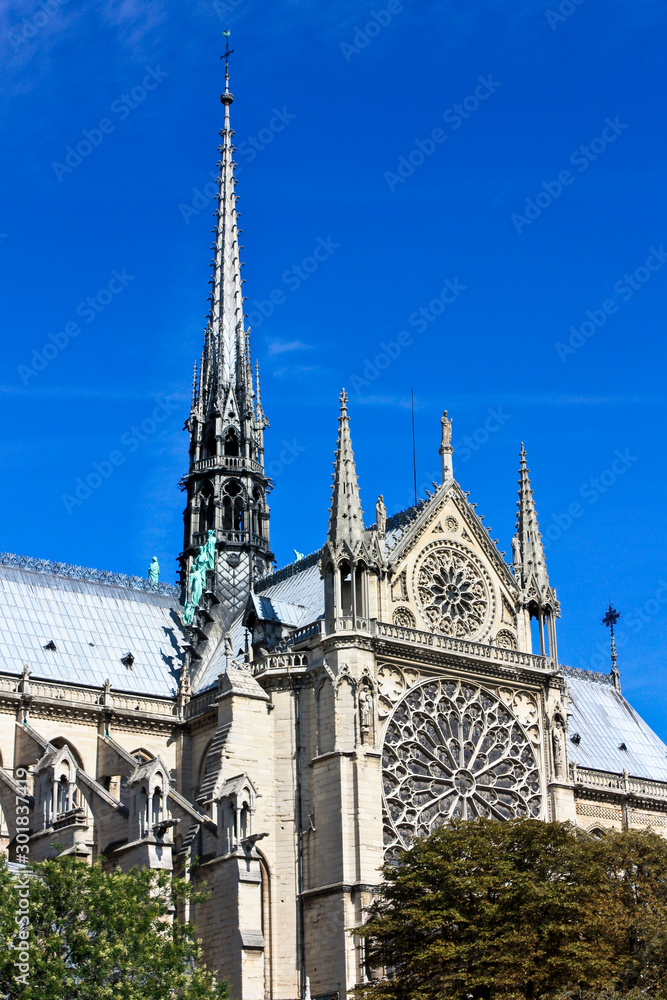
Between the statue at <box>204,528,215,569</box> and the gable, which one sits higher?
the statue at <box>204,528,215,569</box>

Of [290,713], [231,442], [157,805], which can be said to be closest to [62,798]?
[157,805]

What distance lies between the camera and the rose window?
5562 cm

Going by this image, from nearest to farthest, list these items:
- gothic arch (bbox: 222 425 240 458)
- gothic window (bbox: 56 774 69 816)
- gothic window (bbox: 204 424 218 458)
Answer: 1. gothic window (bbox: 56 774 69 816)
2. gothic arch (bbox: 222 425 240 458)
3. gothic window (bbox: 204 424 218 458)

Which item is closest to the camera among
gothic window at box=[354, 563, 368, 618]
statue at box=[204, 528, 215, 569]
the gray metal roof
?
gothic window at box=[354, 563, 368, 618]

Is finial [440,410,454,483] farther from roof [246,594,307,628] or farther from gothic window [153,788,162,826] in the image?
gothic window [153,788,162,826]

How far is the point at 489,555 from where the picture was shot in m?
58.2

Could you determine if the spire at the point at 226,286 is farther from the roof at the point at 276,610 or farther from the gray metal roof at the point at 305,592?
the roof at the point at 276,610

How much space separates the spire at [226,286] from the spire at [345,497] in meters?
15.8

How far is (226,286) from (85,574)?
1715 centimetres

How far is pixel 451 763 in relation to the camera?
5359cm

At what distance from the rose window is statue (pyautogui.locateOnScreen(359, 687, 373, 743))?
4.85 m

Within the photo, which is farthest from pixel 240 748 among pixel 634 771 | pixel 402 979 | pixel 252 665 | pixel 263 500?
pixel 634 771

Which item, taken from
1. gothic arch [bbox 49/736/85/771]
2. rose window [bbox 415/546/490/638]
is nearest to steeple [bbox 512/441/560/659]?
rose window [bbox 415/546/490/638]

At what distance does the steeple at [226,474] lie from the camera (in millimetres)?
65625
